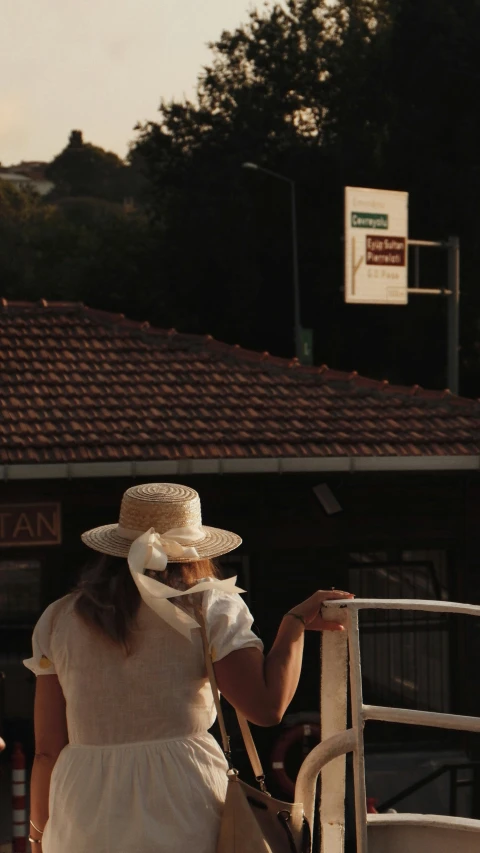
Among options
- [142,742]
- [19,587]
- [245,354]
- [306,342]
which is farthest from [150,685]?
[306,342]

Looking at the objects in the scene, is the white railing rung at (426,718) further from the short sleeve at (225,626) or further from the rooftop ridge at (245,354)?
the rooftop ridge at (245,354)

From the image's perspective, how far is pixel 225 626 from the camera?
2.73 m

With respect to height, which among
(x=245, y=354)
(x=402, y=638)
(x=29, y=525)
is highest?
(x=245, y=354)

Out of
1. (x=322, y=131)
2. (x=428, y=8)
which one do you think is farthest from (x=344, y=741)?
(x=322, y=131)

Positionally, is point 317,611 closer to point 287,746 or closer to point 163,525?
point 163,525

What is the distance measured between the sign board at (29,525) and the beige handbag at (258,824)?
7.51 metres

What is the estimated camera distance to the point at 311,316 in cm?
3934

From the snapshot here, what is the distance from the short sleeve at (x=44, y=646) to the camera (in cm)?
294

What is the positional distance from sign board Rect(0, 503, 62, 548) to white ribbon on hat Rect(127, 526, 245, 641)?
288 inches

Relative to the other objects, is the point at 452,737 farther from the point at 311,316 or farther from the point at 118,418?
the point at 311,316

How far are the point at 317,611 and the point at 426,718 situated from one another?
0.30 meters

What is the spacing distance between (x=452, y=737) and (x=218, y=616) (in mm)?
8648

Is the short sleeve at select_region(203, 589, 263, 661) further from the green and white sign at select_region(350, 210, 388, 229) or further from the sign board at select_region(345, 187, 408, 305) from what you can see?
the green and white sign at select_region(350, 210, 388, 229)

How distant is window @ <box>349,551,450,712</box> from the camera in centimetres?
1080
